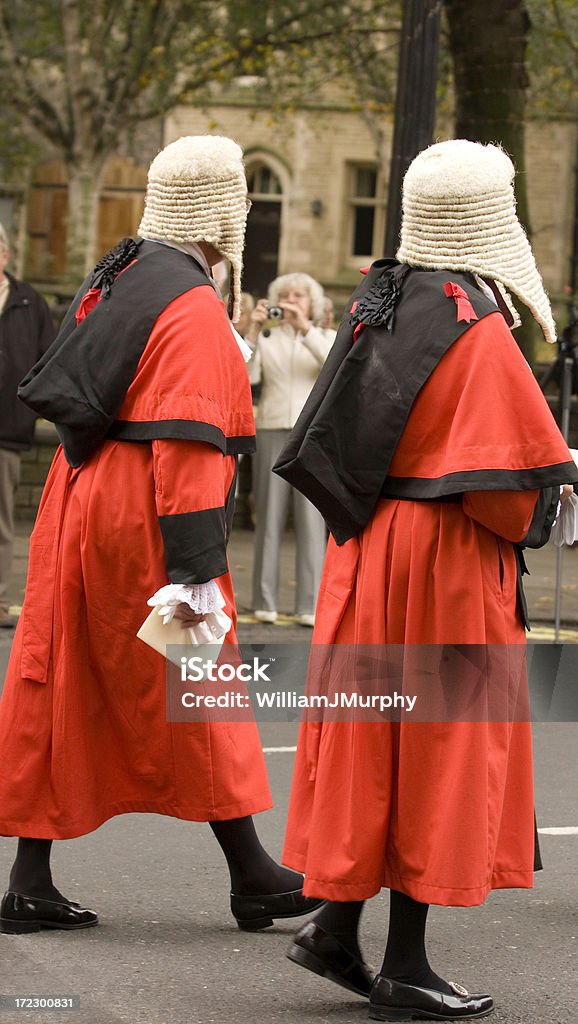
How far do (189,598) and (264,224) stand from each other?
114 ft

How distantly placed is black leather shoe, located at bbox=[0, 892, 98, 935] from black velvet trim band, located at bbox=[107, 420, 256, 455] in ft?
4.11

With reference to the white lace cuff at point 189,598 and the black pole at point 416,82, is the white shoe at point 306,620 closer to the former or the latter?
the black pole at point 416,82

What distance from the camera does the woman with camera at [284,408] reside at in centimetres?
960

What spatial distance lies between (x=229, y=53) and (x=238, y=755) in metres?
19.3

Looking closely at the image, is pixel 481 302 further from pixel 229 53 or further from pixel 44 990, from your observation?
pixel 229 53

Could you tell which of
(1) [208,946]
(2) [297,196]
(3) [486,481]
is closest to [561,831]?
(1) [208,946]

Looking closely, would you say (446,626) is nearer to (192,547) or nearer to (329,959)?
(192,547)

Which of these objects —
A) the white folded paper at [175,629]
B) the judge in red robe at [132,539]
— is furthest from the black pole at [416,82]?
the white folded paper at [175,629]

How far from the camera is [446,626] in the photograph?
3.73 meters

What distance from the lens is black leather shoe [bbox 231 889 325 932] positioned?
4418mm

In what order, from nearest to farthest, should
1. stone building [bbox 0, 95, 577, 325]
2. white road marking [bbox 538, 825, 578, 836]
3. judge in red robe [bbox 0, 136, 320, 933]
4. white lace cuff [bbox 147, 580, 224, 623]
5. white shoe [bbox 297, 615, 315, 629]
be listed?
white lace cuff [bbox 147, 580, 224, 623], judge in red robe [bbox 0, 136, 320, 933], white road marking [bbox 538, 825, 578, 836], white shoe [bbox 297, 615, 315, 629], stone building [bbox 0, 95, 577, 325]

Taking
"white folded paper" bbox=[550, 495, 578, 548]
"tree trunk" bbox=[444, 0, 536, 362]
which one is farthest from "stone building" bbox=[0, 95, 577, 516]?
"white folded paper" bbox=[550, 495, 578, 548]

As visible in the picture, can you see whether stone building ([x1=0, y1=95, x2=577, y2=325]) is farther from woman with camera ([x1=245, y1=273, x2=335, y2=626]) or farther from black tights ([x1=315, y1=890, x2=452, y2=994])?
black tights ([x1=315, y1=890, x2=452, y2=994])

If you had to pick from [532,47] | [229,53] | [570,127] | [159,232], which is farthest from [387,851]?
[570,127]
